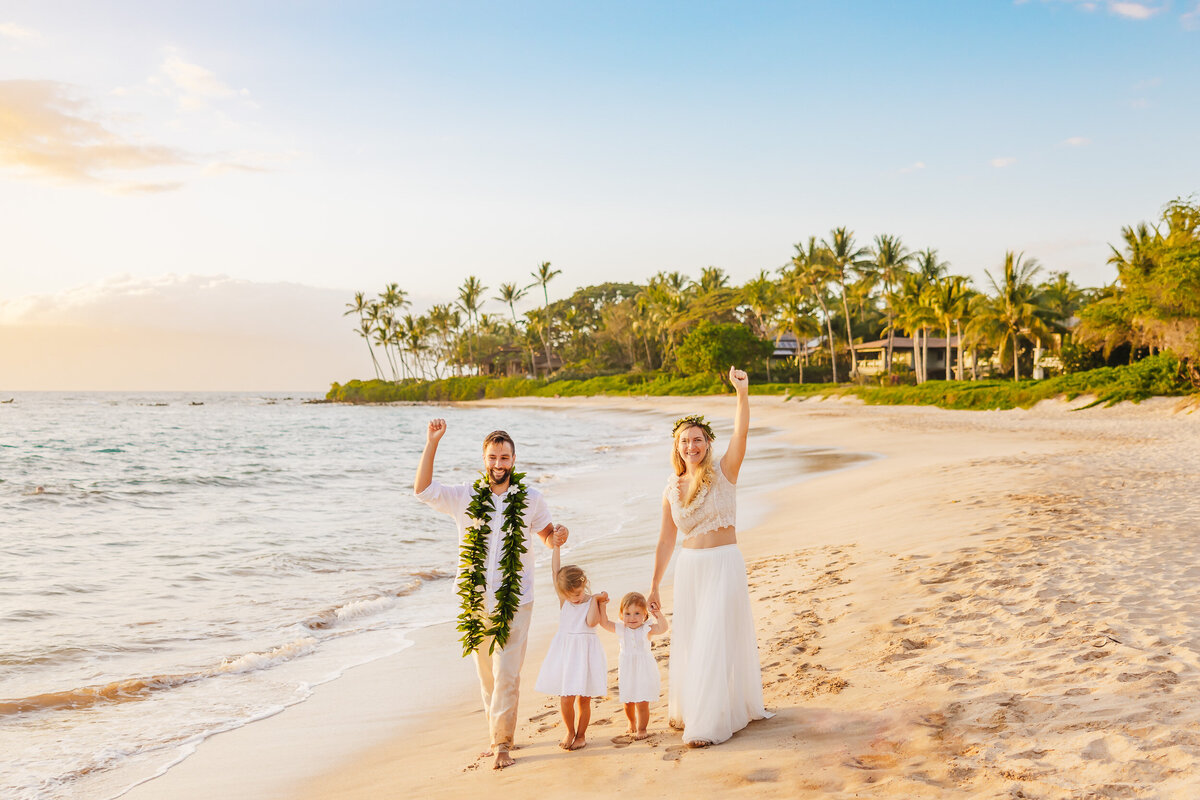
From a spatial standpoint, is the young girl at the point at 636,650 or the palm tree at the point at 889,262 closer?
the young girl at the point at 636,650

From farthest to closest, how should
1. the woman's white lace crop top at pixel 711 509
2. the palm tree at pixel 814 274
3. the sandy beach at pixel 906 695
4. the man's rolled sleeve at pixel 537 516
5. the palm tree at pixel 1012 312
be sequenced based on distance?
the palm tree at pixel 814 274, the palm tree at pixel 1012 312, the man's rolled sleeve at pixel 537 516, the woman's white lace crop top at pixel 711 509, the sandy beach at pixel 906 695

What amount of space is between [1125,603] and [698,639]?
3.50 metres

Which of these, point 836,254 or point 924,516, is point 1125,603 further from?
point 836,254

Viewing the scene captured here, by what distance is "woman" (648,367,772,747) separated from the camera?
12.6ft

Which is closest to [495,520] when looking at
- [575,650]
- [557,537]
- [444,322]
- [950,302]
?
[557,537]

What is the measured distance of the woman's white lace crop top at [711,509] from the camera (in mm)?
3906

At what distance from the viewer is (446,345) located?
359ft

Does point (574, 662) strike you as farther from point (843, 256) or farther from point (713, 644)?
point (843, 256)

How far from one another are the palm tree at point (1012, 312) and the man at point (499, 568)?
45.2 metres

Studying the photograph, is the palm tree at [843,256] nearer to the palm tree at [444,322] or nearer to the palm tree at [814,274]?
the palm tree at [814,274]

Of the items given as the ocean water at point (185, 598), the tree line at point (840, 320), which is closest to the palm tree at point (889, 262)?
the tree line at point (840, 320)

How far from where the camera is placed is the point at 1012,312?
44.2m

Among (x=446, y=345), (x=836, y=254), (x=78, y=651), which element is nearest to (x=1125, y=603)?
(x=78, y=651)

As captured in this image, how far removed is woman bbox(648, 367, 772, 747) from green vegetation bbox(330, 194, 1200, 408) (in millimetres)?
29318
